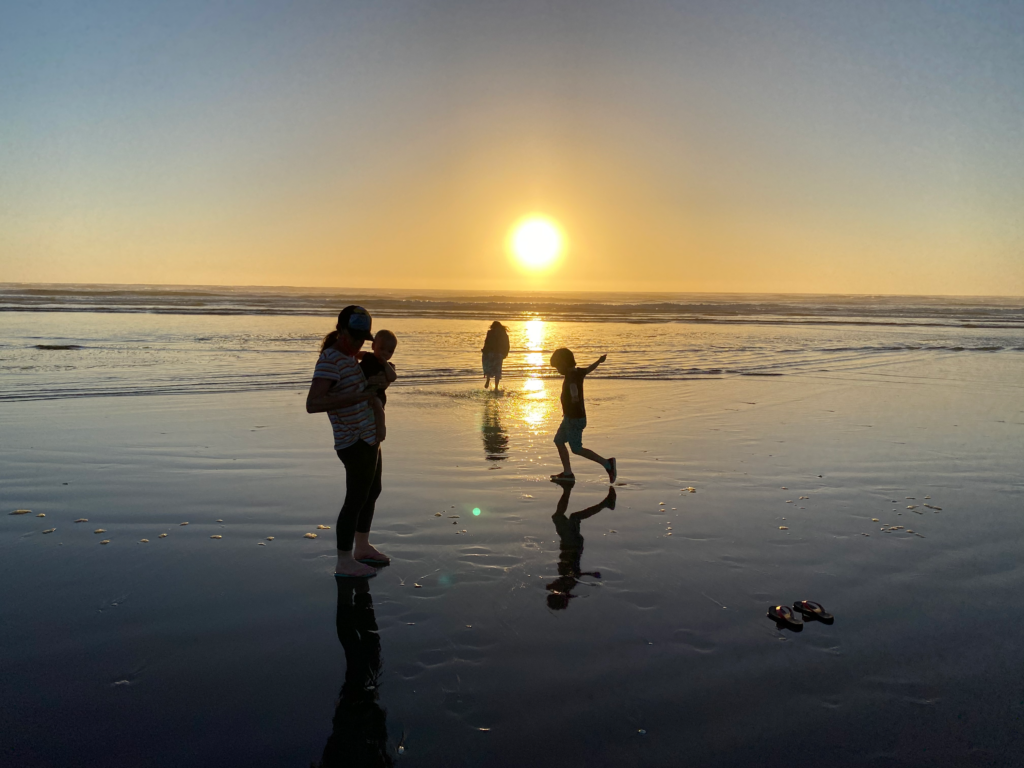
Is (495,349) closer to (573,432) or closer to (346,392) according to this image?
(573,432)

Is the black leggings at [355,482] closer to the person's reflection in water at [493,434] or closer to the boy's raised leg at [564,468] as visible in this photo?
the boy's raised leg at [564,468]

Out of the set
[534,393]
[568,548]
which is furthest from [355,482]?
[534,393]

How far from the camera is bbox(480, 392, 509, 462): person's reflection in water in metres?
10.0

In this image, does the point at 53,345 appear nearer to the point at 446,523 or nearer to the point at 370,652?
the point at 446,523

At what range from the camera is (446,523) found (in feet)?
22.4

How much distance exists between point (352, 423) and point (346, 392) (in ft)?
1.05

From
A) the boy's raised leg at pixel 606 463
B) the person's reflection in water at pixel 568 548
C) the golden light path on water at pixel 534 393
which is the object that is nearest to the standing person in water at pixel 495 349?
the golden light path on water at pixel 534 393

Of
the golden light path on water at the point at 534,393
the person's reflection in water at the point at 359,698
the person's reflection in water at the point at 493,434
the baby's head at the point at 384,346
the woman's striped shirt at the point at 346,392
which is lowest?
the person's reflection in water at the point at 359,698

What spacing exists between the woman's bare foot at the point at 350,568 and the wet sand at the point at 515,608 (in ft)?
0.55

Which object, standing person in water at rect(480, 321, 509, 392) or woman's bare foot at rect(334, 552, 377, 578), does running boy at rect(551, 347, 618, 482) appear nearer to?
woman's bare foot at rect(334, 552, 377, 578)

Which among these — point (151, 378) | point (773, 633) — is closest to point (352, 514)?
point (773, 633)

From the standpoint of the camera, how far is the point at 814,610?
4.85m

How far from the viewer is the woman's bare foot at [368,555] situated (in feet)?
19.0

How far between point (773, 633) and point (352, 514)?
343 centimetres
